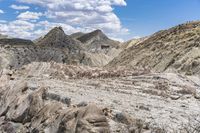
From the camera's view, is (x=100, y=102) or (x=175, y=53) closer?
(x=100, y=102)

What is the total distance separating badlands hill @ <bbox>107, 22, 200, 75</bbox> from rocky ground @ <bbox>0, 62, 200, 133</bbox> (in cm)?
938

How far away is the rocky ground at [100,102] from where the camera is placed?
1883cm

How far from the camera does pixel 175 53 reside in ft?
154

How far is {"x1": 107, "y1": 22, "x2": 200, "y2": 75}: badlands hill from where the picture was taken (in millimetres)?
40175

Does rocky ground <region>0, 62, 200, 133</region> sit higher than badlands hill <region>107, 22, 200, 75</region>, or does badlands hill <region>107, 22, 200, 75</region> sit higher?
badlands hill <region>107, 22, 200, 75</region>

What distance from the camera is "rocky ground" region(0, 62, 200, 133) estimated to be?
18.8 metres

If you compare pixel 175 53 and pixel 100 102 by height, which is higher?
pixel 175 53

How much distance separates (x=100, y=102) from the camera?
78.0ft

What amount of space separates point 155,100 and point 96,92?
5.04 m

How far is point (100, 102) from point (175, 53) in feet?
80.9

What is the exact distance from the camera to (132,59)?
195 ft

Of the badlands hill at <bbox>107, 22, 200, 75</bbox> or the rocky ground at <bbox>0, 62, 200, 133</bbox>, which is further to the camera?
the badlands hill at <bbox>107, 22, 200, 75</bbox>

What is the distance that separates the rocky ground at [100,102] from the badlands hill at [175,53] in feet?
30.8

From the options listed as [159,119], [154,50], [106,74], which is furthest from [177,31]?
[159,119]
